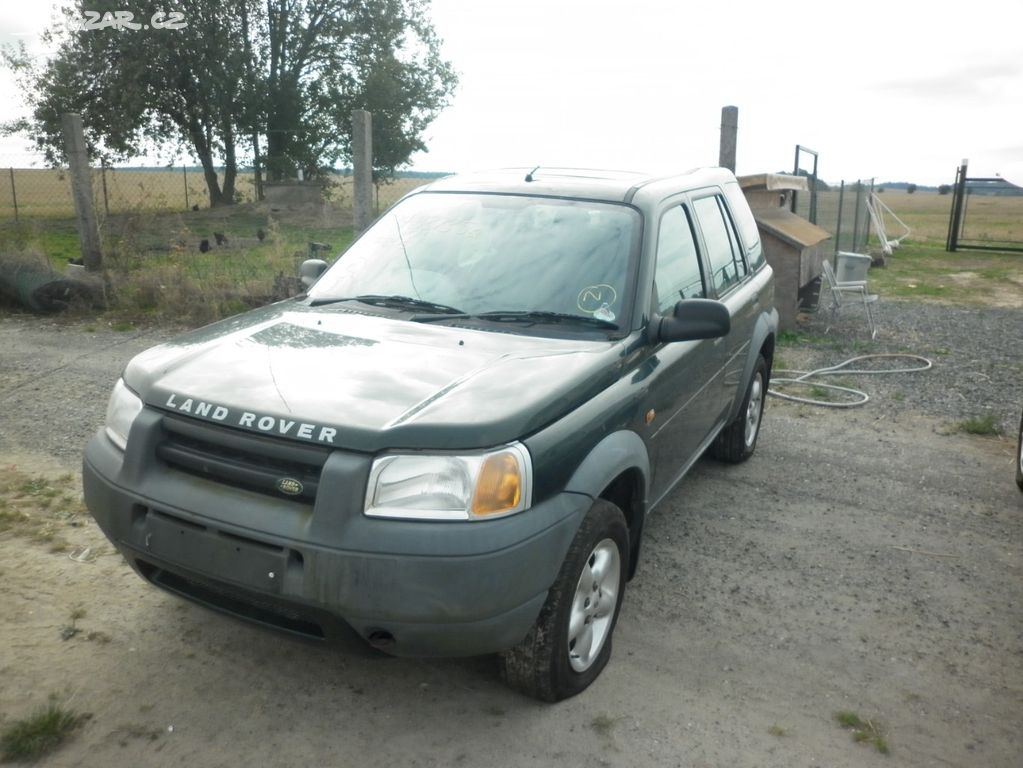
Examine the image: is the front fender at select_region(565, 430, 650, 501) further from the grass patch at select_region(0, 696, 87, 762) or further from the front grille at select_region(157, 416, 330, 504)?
the grass patch at select_region(0, 696, 87, 762)

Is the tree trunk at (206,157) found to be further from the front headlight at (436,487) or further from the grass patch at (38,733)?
the front headlight at (436,487)

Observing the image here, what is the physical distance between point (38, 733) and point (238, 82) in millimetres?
27293

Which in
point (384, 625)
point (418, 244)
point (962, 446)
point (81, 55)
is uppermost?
point (81, 55)

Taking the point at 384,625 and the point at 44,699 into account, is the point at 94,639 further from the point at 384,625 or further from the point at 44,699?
the point at 384,625

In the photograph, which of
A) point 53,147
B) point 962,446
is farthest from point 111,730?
point 53,147

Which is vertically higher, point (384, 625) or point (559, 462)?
point (559, 462)

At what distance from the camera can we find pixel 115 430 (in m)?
3.38

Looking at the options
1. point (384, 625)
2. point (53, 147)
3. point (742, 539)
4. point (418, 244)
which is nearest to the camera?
point (384, 625)

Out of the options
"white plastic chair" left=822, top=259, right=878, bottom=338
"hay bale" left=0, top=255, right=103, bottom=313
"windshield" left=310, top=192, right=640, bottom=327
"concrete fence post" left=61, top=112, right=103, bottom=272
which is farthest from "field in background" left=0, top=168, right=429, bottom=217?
"windshield" left=310, top=192, right=640, bottom=327

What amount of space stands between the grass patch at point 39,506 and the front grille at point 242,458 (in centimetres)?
181

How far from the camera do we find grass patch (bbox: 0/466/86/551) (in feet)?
15.0

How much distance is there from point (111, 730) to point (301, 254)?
8.45 meters

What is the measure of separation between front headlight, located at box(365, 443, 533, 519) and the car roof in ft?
6.36

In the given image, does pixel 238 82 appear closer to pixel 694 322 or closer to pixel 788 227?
pixel 788 227
